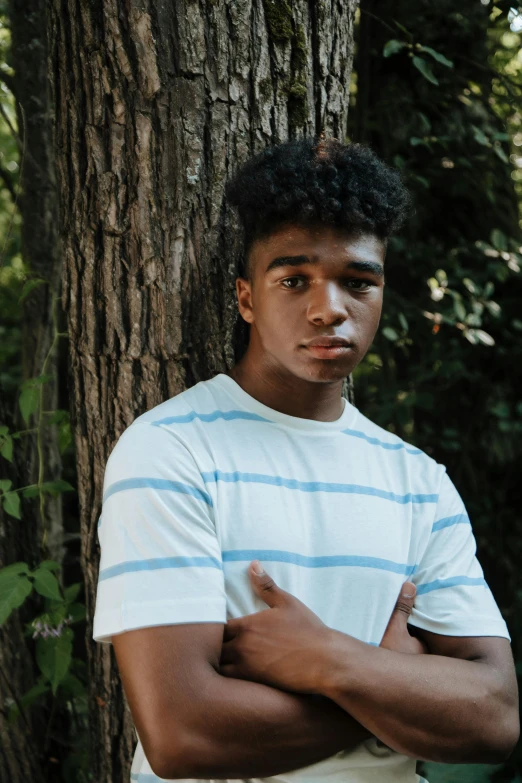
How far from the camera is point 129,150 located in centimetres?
194

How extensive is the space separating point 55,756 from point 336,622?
3.92 ft

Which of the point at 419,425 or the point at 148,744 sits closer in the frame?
the point at 148,744

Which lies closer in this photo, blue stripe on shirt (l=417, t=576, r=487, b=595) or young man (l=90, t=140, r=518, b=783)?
young man (l=90, t=140, r=518, b=783)

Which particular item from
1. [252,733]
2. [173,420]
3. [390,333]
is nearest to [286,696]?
[252,733]

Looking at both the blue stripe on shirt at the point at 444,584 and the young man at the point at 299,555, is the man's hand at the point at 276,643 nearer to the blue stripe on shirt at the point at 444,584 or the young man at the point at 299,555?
the young man at the point at 299,555

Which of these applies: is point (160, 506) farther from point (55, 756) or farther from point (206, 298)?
point (55, 756)

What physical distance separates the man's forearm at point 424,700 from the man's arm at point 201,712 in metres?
0.12

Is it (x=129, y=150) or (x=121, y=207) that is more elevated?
(x=129, y=150)

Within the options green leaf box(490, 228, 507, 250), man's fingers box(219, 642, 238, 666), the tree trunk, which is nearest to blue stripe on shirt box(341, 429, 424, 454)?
man's fingers box(219, 642, 238, 666)

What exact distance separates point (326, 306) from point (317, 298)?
3 cm

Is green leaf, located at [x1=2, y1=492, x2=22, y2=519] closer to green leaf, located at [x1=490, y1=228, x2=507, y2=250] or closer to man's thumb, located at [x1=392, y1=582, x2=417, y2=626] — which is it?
man's thumb, located at [x1=392, y1=582, x2=417, y2=626]

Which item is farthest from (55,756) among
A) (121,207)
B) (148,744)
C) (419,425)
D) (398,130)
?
(398,130)

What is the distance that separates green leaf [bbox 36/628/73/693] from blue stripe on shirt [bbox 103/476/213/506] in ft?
2.38

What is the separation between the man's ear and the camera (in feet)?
6.15
